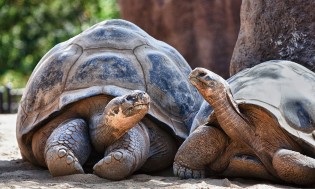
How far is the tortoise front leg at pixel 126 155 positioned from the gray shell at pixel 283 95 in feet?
1.03

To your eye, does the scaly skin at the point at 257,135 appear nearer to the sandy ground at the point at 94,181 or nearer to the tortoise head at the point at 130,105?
the sandy ground at the point at 94,181

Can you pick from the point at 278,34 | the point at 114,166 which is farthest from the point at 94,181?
the point at 278,34

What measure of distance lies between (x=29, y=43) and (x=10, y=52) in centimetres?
44

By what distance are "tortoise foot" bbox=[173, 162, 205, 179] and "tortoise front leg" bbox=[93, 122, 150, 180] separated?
0.71 ft

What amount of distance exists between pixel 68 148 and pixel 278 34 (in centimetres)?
194

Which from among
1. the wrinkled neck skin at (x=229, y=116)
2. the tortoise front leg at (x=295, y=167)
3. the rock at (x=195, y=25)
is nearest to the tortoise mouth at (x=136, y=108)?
the wrinkled neck skin at (x=229, y=116)

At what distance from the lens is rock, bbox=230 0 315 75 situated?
5254 mm

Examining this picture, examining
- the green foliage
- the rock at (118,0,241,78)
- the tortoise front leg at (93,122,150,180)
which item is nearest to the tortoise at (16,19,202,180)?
the tortoise front leg at (93,122,150,180)

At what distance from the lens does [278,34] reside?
212 inches

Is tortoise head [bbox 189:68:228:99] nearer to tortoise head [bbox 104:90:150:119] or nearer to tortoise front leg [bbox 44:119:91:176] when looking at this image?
tortoise head [bbox 104:90:150:119]

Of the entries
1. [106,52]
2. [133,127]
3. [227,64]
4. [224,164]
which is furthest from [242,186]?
[227,64]

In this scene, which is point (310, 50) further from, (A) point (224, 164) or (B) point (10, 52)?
(B) point (10, 52)

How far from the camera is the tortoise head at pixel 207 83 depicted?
12.9ft

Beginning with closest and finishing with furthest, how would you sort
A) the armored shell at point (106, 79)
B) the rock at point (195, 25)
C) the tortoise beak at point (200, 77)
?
the tortoise beak at point (200, 77) → the armored shell at point (106, 79) → the rock at point (195, 25)
